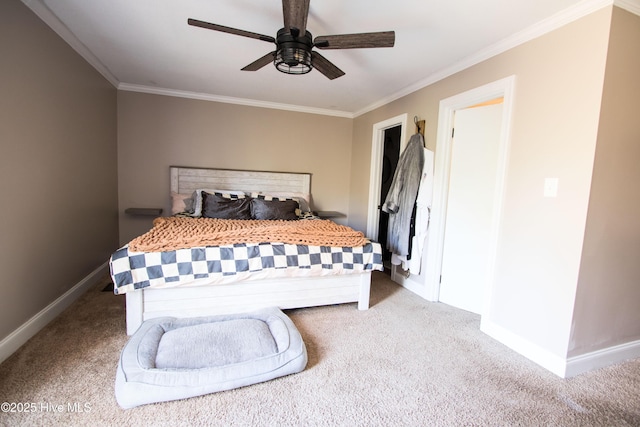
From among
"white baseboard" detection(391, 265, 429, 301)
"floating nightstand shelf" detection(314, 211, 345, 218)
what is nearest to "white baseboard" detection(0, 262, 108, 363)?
"floating nightstand shelf" detection(314, 211, 345, 218)

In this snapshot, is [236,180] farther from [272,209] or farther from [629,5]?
[629,5]

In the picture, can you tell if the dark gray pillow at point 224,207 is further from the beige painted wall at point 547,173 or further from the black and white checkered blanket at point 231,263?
the beige painted wall at point 547,173

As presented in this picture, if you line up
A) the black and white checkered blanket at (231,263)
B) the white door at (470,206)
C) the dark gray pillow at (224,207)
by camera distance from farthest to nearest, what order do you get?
1. the dark gray pillow at (224,207)
2. the white door at (470,206)
3. the black and white checkered blanket at (231,263)

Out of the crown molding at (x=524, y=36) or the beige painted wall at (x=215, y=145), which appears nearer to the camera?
the crown molding at (x=524, y=36)

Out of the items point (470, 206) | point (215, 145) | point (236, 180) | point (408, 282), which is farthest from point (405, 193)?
point (215, 145)

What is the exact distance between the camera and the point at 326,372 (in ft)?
5.67

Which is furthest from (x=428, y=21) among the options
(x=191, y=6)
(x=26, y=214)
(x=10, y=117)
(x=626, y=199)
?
(x=26, y=214)

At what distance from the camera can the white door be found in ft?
8.17

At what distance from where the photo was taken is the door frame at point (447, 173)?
2137 millimetres

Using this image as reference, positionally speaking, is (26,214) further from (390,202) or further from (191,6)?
(390,202)

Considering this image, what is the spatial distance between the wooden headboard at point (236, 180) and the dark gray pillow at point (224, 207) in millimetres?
486

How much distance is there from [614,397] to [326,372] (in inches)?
63.9

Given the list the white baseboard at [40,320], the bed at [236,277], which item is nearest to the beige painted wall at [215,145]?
the white baseboard at [40,320]

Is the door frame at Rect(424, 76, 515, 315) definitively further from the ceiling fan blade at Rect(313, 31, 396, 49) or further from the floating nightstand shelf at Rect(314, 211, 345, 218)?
the floating nightstand shelf at Rect(314, 211, 345, 218)
